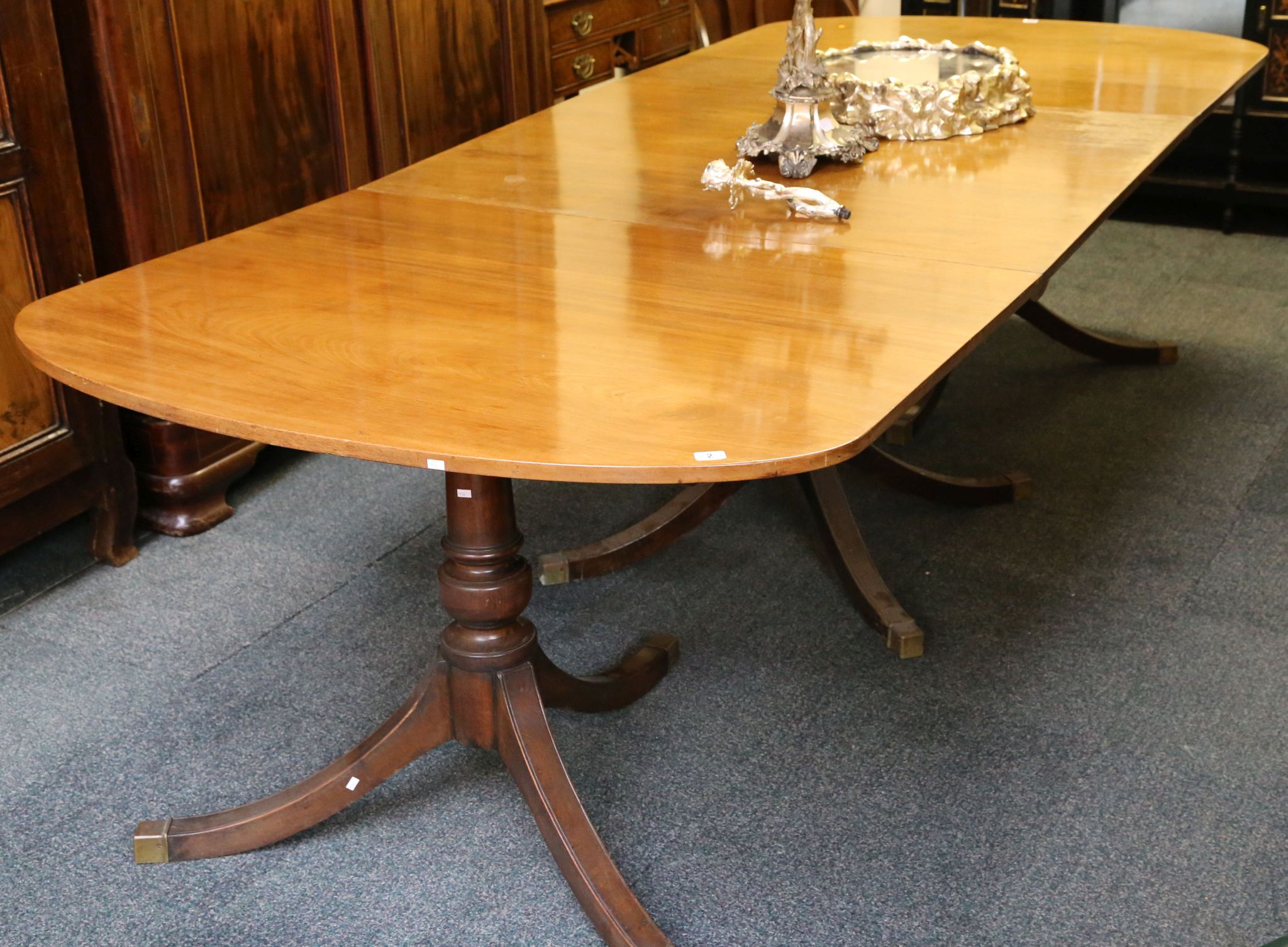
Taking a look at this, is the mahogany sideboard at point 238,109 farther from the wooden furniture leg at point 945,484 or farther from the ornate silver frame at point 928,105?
the wooden furniture leg at point 945,484

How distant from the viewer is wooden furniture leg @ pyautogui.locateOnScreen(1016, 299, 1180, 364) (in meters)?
3.08

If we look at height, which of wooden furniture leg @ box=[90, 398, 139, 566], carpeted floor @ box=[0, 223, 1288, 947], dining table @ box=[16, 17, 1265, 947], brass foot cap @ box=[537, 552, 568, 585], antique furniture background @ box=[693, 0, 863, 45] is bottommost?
carpeted floor @ box=[0, 223, 1288, 947]

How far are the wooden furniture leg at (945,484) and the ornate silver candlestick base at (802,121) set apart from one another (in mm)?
683

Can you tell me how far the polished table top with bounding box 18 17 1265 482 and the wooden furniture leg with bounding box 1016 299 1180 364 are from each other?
0.89 meters

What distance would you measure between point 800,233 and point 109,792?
117 cm

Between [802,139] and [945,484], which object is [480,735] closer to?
[802,139]

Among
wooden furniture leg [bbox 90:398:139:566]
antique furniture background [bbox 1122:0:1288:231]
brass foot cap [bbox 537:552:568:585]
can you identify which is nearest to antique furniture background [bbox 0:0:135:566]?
wooden furniture leg [bbox 90:398:139:566]

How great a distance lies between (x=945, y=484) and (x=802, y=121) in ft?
2.72

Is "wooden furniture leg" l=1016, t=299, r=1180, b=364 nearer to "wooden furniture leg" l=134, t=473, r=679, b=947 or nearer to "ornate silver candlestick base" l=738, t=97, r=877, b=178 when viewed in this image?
"ornate silver candlestick base" l=738, t=97, r=877, b=178

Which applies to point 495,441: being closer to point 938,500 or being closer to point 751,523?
point 751,523

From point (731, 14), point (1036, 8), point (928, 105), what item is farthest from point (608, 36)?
point (928, 105)

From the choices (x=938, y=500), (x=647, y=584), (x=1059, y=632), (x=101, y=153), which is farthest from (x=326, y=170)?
(x=1059, y=632)

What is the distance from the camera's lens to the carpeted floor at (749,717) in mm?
1612

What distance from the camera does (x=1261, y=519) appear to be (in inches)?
96.3
